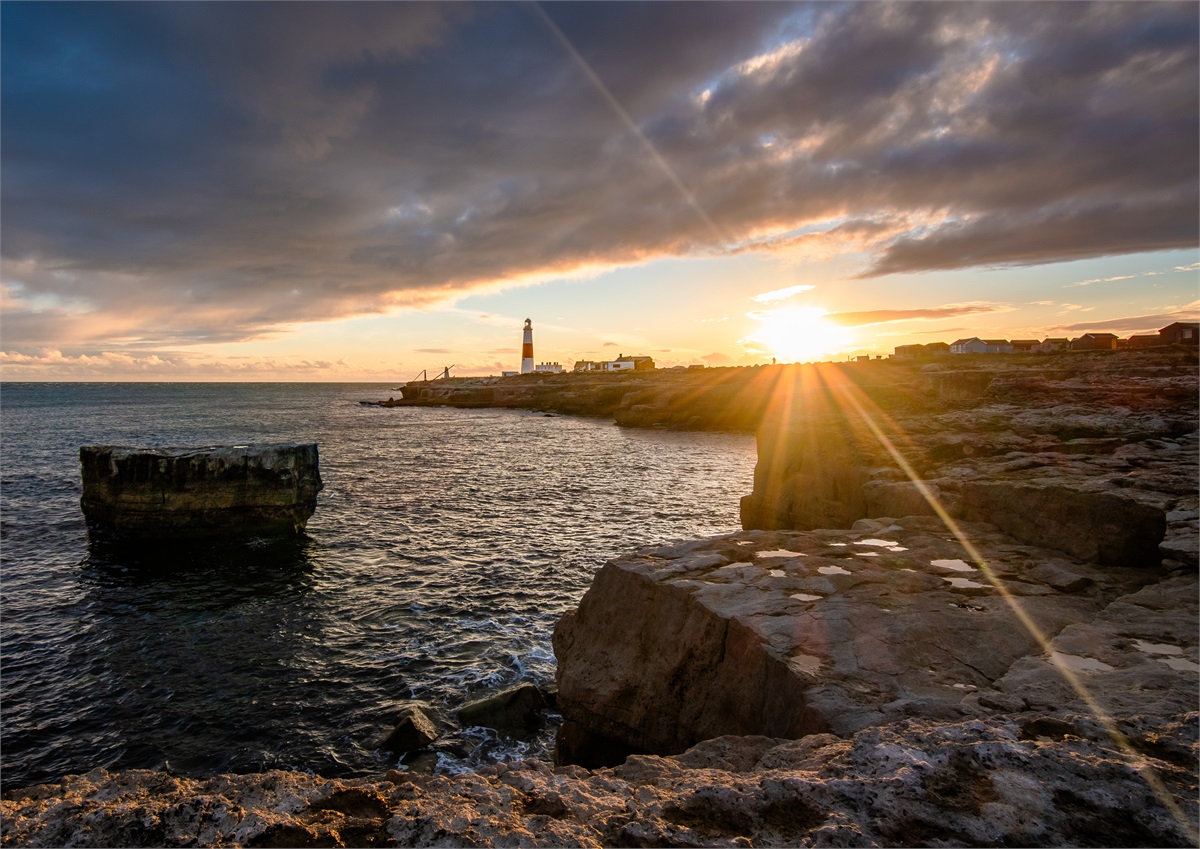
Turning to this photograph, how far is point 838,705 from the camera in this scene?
4.65 m

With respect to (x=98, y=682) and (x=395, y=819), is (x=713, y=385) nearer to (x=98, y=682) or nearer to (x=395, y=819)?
(x=98, y=682)

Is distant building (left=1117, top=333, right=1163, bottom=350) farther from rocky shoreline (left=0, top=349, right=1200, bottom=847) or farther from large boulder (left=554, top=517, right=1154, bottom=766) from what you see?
large boulder (left=554, top=517, right=1154, bottom=766)

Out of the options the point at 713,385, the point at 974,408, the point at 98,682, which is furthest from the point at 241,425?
the point at 974,408

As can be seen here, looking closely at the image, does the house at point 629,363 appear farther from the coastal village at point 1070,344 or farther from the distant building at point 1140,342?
the distant building at point 1140,342

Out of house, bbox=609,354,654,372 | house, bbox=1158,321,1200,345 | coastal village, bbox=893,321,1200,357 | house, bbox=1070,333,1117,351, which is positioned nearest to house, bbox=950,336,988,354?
Answer: coastal village, bbox=893,321,1200,357

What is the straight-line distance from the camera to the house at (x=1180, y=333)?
65.1m

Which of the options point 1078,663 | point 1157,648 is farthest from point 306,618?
point 1157,648

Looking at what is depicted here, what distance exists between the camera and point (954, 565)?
7.32m

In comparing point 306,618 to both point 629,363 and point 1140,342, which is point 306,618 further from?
point 629,363

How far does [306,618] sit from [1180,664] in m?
13.8

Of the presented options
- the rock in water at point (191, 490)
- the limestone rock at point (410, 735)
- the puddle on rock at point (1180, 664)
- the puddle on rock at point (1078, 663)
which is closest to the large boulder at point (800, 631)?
the puddle on rock at point (1078, 663)

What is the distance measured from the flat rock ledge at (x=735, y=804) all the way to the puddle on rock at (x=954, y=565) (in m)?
3.72

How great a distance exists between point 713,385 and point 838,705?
62528 millimetres

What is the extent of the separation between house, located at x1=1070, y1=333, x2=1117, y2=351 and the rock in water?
9836 centimetres
